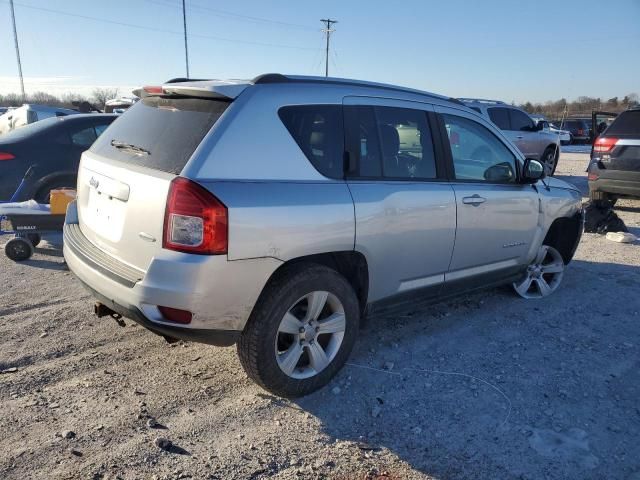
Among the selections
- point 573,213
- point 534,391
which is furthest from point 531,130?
point 534,391

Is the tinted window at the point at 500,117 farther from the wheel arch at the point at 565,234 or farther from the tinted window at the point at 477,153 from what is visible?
the tinted window at the point at 477,153

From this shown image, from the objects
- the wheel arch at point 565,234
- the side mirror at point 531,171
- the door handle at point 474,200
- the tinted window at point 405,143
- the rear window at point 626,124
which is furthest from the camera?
the rear window at point 626,124

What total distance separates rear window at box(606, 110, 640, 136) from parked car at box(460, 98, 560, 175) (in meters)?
4.15

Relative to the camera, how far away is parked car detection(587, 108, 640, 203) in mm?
8820

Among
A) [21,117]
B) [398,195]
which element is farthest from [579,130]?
[398,195]

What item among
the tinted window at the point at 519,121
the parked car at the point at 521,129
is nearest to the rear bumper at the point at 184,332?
the parked car at the point at 521,129

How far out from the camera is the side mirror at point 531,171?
179 inches

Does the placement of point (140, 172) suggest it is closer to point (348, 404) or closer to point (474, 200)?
point (348, 404)

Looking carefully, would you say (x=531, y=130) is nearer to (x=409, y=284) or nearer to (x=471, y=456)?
(x=409, y=284)

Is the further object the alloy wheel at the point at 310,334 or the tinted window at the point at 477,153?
the tinted window at the point at 477,153

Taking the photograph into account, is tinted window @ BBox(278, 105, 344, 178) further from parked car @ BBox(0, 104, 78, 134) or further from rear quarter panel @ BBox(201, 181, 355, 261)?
parked car @ BBox(0, 104, 78, 134)

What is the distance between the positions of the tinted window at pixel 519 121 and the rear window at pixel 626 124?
4868 millimetres

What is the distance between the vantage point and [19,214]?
570 cm

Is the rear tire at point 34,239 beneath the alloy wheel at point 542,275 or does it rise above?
beneath
